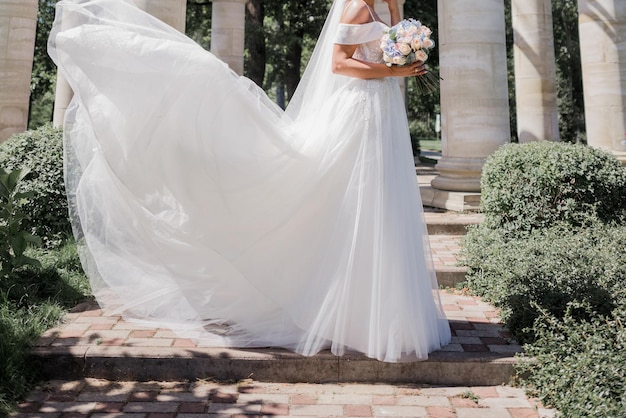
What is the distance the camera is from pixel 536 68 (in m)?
13.0

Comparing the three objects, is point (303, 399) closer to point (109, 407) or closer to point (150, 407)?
point (150, 407)

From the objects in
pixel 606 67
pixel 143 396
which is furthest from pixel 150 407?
pixel 606 67

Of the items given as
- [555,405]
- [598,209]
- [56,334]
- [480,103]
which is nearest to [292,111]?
[56,334]

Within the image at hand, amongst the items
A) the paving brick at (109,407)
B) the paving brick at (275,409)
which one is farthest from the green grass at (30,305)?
the paving brick at (275,409)

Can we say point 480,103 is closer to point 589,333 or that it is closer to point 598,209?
point 598,209

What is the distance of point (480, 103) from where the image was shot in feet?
27.5

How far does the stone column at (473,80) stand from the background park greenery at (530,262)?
1.58m

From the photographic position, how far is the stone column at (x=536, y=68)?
42.1 ft

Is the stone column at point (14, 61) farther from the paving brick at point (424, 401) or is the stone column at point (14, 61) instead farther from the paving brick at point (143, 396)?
the paving brick at point (424, 401)

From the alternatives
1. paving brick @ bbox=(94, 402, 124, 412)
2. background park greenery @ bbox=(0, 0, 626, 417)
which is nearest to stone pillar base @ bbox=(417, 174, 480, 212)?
Answer: background park greenery @ bbox=(0, 0, 626, 417)

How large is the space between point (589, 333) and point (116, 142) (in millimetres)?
3696

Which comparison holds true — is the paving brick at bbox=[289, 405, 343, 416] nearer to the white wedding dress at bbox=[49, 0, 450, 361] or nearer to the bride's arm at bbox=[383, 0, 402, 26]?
the white wedding dress at bbox=[49, 0, 450, 361]

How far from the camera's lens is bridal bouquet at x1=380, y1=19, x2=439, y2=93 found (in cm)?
334

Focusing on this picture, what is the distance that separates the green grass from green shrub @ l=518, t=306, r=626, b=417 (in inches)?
132
